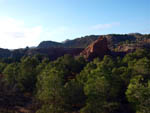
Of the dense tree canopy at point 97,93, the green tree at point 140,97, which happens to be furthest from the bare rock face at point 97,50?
the green tree at point 140,97

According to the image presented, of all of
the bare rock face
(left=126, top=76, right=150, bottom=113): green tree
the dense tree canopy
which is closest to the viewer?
(left=126, top=76, right=150, bottom=113): green tree

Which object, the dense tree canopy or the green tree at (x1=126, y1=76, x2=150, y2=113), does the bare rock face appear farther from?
the green tree at (x1=126, y1=76, x2=150, y2=113)

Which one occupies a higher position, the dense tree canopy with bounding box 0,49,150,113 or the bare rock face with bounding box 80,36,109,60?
the bare rock face with bounding box 80,36,109,60

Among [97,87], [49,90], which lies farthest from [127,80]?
[49,90]

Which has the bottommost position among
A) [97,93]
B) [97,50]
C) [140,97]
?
[97,93]

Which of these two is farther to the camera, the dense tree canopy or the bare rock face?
the bare rock face

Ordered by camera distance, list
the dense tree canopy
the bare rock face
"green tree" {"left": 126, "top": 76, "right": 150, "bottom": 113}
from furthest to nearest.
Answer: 1. the bare rock face
2. the dense tree canopy
3. "green tree" {"left": 126, "top": 76, "right": 150, "bottom": 113}

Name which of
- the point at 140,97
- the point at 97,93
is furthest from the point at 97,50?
the point at 140,97

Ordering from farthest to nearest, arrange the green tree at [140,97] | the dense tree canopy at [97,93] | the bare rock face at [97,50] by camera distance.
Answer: the bare rock face at [97,50], the dense tree canopy at [97,93], the green tree at [140,97]

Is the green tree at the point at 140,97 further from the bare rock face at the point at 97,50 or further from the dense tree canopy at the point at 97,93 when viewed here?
the bare rock face at the point at 97,50

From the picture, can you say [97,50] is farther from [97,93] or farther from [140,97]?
[140,97]

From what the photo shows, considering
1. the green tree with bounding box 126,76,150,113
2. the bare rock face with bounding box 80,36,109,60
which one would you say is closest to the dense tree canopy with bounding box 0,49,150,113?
the green tree with bounding box 126,76,150,113

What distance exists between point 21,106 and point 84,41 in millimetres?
97569

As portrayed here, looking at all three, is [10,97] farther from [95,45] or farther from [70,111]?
[95,45]
